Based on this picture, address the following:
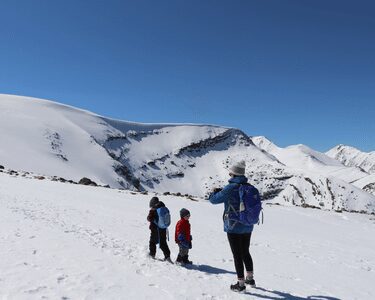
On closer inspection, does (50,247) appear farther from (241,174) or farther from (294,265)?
(294,265)

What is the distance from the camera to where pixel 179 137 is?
161 meters

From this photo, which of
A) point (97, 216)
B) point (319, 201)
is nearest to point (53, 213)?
point (97, 216)

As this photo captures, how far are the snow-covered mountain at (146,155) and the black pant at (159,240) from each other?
187ft

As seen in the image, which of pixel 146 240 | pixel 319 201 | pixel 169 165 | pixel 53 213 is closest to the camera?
pixel 146 240

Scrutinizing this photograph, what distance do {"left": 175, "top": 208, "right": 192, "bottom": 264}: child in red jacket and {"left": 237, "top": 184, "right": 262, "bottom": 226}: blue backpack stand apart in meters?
2.98

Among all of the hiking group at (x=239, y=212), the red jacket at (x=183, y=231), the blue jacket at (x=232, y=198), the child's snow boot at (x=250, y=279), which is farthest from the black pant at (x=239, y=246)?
the red jacket at (x=183, y=231)

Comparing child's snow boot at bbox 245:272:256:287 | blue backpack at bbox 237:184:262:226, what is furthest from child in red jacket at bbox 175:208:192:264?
blue backpack at bbox 237:184:262:226

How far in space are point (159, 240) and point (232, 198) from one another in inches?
143

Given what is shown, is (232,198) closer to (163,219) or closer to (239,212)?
(239,212)

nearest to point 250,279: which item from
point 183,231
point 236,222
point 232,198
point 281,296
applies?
point 281,296

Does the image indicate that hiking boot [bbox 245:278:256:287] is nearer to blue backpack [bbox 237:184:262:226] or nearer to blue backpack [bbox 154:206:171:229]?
blue backpack [bbox 237:184:262:226]

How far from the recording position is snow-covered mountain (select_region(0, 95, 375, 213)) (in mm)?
89062

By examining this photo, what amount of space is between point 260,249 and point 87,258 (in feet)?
22.2

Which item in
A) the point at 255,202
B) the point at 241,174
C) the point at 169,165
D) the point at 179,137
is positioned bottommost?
the point at 255,202
